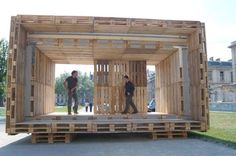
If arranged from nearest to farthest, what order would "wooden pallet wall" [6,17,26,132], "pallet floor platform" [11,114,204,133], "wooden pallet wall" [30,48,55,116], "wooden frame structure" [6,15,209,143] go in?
"wooden pallet wall" [6,17,26,132], "pallet floor platform" [11,114,204,133], "wooden frame structure" [6,15,209,143], "wooden pallet wall" [30,48,55,116]

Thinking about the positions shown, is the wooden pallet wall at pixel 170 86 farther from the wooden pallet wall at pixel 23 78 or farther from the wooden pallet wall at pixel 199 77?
the wooden pallet wall at pixel 23 78

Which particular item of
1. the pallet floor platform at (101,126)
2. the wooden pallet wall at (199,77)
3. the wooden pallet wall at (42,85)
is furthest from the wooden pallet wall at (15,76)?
the wooden pallet wall at (199,77)

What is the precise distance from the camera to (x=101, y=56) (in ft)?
50.8

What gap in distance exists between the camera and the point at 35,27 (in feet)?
36.3

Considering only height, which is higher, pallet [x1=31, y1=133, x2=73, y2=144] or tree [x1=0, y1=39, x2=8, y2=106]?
tree [x1=0, y1=39, x2=8, y2=106]

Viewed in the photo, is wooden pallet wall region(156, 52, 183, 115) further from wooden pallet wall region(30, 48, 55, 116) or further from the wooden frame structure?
wooden pallet wall region(30, 48, 55, 116)

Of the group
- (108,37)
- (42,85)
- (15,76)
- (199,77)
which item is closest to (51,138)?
(15,76)

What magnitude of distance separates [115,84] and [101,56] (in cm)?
187

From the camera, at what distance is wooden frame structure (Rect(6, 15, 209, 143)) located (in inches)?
409

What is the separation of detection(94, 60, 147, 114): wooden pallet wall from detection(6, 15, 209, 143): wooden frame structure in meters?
1.27

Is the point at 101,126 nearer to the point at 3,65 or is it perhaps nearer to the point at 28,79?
the point at 28,79

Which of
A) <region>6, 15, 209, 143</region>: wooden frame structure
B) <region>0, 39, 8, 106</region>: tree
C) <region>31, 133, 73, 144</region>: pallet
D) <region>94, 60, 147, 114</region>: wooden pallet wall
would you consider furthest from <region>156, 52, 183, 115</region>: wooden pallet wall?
<region>0, 39, 8, 106</region>: tree

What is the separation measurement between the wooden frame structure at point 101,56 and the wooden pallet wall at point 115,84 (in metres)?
1.27

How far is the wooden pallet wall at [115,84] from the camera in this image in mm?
15898
